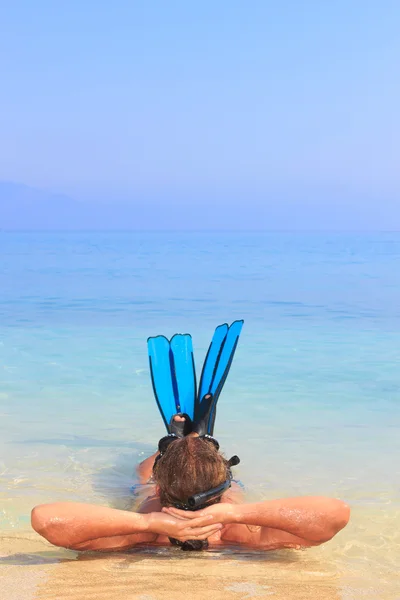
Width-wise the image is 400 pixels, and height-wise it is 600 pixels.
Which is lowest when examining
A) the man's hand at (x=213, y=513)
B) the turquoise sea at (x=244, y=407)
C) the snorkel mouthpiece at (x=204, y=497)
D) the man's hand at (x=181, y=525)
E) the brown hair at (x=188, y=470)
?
the turquoise sea at (x=244, y=407)

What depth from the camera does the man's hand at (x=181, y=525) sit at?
2.88 meters

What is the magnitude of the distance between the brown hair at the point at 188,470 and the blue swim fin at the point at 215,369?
4.67ft

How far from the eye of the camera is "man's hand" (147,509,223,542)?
2.88 meters

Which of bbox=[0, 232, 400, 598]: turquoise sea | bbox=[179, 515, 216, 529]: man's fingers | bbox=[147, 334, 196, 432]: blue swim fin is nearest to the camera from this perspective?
bbox=[179, 515, 216, 529]: man's fingers

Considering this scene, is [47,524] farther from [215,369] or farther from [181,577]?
[215,369]

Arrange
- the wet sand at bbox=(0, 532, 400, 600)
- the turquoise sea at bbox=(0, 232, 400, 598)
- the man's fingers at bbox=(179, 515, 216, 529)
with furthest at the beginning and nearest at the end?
1. the turquoise sea at bbox=(0, 232, 400, 598)
2. the man's fingers at bbox=(179, 515, 216, 529)
3. the wet sand at bbox=(0, 532, 400, 600)

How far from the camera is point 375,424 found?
6.08 m

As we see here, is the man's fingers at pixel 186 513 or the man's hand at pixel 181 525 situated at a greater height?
the man's fingers at pixel 186 513

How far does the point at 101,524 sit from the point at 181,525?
32 centimetres

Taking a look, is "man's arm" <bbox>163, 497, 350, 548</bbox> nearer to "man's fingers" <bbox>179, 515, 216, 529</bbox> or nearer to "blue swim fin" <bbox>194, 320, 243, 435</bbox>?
"man's fingers" <bbox>179, 515, 216, 529</bbox>

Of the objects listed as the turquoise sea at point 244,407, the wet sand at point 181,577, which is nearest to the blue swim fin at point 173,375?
the turquoise sea at point 244,407

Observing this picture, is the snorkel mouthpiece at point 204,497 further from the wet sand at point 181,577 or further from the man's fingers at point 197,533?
the wet sand at point 181,577

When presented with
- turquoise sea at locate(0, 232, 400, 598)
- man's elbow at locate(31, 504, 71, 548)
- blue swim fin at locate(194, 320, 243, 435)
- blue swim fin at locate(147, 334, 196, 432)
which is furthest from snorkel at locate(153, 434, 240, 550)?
blue swim fin at locate(147, 334, 196, 432)

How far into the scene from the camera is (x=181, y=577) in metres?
2.88
